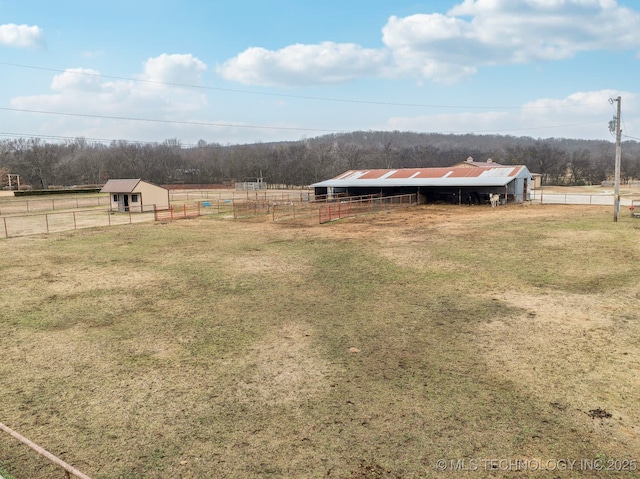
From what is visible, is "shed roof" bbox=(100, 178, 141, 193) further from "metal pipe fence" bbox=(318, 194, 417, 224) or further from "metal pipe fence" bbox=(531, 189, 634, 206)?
"metal pipe fence" bbox=(531, 189, 634, 206)

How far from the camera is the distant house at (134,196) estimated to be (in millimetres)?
44875

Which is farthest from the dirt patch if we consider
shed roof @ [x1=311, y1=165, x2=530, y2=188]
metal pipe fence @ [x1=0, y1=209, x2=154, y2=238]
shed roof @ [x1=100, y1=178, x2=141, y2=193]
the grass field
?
shed roof @ [x1=311, y1=165, x2=530, y2=188]

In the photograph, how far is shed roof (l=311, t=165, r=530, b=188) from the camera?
46.8 metres

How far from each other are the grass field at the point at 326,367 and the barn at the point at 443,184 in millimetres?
27735

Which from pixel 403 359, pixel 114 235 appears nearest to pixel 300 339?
pixel 403 359

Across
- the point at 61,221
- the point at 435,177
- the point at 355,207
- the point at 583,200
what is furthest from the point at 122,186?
the point at 583,200

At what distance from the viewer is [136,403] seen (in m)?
8.08

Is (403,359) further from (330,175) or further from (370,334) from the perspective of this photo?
(330,175)

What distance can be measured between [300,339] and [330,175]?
344 feet

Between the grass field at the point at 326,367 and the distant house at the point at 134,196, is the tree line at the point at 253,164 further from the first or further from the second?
the grass field at the point at 326,367

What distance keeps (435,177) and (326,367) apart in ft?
150

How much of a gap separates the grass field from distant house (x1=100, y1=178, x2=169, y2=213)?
85.4 ft

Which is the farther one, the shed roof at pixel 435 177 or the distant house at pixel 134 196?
the shed roof at pixel 435 177

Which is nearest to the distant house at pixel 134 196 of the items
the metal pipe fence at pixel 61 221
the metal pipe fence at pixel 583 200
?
the metal pipe fence at pixel 61 221
